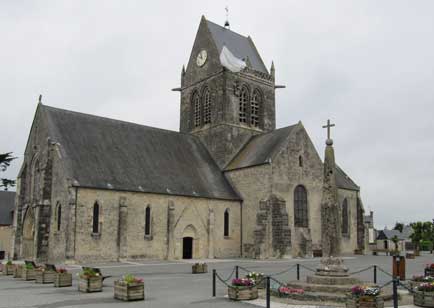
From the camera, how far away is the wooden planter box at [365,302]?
37.4ft

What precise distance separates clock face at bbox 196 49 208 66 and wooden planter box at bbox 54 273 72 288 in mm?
29355

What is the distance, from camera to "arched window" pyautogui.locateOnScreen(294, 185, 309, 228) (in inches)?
1438

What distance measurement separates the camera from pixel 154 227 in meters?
31.6

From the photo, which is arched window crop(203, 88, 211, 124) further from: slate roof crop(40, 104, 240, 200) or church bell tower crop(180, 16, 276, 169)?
slate roof crop(40, 104, 240, 200)

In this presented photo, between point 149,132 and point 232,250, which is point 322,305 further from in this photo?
point 149,132

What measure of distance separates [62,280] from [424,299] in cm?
1168

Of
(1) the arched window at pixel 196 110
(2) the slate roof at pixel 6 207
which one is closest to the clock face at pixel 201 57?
(1) the arched window at pixel 196 110

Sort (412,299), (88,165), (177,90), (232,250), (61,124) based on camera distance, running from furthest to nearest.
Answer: (177,90)
(232,250)
(61,124)
(88,165)
(412,299)

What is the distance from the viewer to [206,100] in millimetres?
42438

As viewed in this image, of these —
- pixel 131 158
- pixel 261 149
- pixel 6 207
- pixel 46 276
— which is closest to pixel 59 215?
pixel 131 158

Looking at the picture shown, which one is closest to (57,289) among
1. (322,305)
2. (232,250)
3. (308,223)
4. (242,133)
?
(322,305)

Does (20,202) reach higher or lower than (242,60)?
lower

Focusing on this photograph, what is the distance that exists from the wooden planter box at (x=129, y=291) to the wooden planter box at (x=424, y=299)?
7.59 meters

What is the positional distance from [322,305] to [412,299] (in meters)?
3.27
